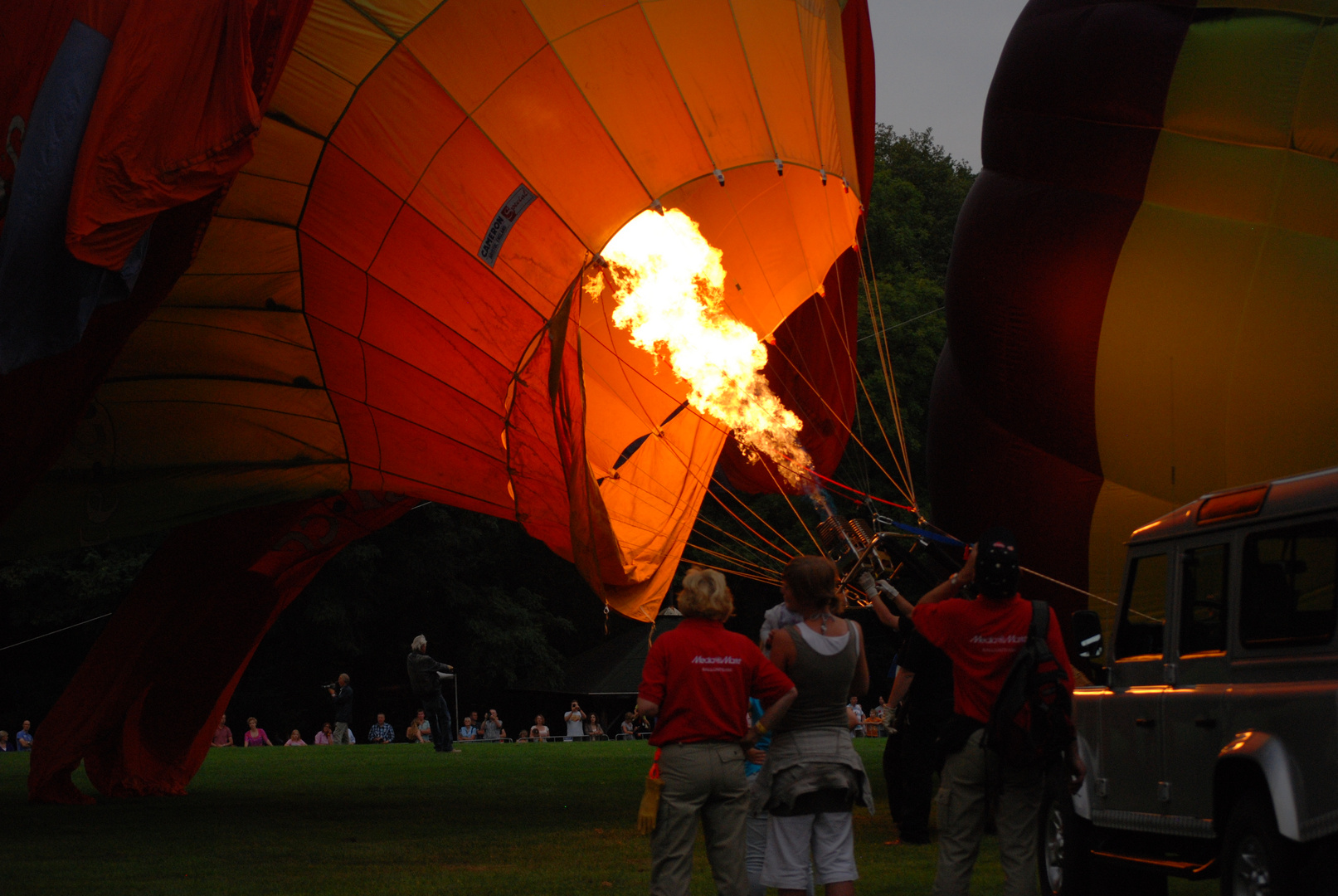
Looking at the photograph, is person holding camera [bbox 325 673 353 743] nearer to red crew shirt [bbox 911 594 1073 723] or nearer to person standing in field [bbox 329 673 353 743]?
person standing in field [bbox 329 673 353 743]

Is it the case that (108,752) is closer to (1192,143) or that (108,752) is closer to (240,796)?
(240,796)

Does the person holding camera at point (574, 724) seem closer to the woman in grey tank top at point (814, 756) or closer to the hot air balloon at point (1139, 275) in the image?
the hot air balloon at point (1139, 275)

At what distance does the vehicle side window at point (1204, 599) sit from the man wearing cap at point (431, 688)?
43.2 ft

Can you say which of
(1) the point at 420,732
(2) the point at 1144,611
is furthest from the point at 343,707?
(2) the point at 1144,611

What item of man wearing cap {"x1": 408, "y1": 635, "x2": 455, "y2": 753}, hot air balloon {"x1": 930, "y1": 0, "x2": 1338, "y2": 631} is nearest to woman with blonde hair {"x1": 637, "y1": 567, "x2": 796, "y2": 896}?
hot air balloon {"x1": 930, "y1": 0, "x2": 1338, "y2": 631}

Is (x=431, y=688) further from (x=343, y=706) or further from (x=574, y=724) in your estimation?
(x=574, y=724)

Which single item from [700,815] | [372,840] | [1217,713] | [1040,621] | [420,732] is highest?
[1040,621]

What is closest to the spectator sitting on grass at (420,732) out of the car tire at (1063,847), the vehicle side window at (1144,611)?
the car tire at (1063,847)

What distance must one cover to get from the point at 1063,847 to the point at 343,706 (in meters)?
20.2

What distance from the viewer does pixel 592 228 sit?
1033 cm

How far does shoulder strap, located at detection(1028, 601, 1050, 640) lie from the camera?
5.98 metres

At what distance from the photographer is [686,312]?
11.8m

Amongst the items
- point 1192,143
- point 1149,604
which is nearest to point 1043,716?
point 1149,604

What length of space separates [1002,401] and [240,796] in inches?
313
